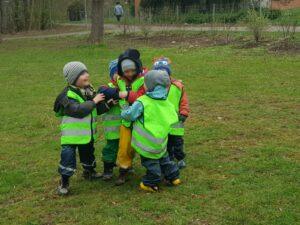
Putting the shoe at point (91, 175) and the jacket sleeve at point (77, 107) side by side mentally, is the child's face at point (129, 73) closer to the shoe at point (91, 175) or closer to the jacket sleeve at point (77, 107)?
the jacket sleeve at point (77, 107)

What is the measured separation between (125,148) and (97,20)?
16953mm

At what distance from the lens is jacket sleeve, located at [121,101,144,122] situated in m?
5.43

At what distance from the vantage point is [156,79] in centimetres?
545

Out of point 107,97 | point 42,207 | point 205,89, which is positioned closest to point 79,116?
point 107,97

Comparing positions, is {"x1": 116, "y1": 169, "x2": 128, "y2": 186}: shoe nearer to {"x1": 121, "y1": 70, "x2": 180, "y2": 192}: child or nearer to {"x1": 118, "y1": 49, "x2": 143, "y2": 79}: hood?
{"x1": 121, "y1": 70, "x2": 180, "y2": 192}: child

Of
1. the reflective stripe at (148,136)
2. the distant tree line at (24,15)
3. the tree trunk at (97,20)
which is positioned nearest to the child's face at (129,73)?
the reflective stripe at (148,136)

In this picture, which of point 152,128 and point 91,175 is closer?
point 152,128

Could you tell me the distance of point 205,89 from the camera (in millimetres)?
11523

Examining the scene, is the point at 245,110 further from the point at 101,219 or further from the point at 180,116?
the point at 101,219

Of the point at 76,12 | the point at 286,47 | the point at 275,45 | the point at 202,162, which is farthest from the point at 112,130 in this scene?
the point at 76,12

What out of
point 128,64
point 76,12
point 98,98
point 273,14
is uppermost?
point 128,64

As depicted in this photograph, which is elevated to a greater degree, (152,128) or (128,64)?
(128,64)

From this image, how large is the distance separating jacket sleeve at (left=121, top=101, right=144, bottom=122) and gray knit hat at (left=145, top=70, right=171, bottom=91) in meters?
0.22

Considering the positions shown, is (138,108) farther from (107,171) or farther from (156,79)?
(107,171)
